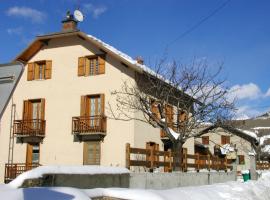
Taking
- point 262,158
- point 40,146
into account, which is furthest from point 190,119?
point 262,158

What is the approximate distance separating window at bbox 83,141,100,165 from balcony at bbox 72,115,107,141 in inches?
14.0

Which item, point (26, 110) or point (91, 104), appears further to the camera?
point (26, 110)

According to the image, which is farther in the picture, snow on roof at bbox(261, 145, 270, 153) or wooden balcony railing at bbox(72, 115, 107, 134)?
Answer: snow on roof at bbox(261, 145, 270, 153)

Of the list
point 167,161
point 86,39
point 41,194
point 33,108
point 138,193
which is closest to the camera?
point 41,194

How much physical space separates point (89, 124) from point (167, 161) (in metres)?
8.49

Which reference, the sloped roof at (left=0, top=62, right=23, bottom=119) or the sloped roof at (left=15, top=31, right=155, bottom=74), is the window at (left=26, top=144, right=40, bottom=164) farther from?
the sloped roof at (left=0, top=62, right=23, bottom=119)

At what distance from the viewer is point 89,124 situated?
83.1 feet

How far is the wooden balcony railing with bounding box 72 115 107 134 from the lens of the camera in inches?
976

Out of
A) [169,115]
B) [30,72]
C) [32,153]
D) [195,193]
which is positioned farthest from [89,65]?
[195,193]

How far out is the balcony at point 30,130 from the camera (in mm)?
26587

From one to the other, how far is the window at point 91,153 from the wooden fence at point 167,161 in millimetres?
2556

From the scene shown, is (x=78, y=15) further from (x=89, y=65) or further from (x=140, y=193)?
(x=140, y=193)

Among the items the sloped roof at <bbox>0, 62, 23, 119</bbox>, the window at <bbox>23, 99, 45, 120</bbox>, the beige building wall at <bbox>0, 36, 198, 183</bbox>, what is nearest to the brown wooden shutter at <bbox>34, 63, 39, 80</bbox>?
the beige building wall at <bbox>0, 36, 198, 183</bbox>

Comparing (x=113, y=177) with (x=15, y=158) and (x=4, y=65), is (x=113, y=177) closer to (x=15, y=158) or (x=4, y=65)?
(x=4, y=65)
